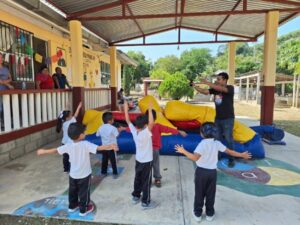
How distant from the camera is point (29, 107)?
5.80 metres

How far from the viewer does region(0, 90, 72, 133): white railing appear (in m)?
5.05

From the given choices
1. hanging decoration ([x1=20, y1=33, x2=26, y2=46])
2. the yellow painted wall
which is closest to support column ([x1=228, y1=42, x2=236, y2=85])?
the yellow painted wall

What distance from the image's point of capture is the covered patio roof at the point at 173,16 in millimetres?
7159

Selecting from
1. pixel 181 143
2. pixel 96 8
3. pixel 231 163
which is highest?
pixel 96 8

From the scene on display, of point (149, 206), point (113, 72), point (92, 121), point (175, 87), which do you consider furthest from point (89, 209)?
point (175, 87)

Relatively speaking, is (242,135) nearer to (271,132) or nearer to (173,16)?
(271,132)

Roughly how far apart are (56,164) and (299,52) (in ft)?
70.0

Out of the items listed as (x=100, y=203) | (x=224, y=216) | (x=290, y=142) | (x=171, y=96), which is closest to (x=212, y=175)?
(x=224, y=216)

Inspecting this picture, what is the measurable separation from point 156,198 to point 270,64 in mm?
5609

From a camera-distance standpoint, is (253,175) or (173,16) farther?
(173,16)

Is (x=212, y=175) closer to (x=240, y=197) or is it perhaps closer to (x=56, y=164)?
(x=240, y=197)

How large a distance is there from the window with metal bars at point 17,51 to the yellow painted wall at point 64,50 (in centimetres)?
18

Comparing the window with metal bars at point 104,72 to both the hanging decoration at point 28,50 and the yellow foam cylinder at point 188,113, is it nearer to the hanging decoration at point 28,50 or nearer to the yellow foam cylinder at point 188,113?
the hanging decoration at point 28,50

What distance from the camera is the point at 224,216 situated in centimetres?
306
